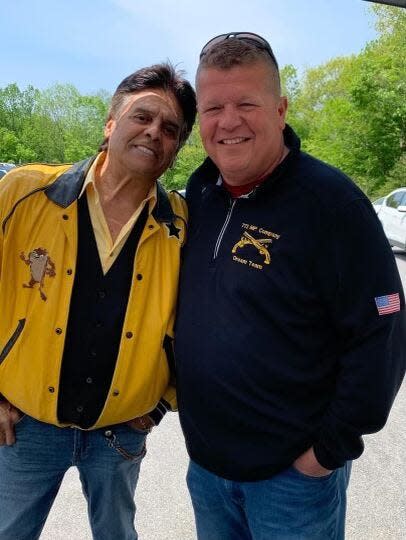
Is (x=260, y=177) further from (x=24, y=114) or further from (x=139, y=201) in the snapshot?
(x=24, y=114)

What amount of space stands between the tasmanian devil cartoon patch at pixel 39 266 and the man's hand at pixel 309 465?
3.57ft

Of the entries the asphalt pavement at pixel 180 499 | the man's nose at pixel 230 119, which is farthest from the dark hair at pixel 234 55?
the asphalt pavement at pixel 180 499

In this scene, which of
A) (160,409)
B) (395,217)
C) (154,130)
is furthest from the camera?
(395,217)

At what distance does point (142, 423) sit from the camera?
7.02 ft

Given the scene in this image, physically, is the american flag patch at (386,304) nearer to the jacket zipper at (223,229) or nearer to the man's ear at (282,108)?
the jacket zipper at (223,229)

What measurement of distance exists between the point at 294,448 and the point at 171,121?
137cm

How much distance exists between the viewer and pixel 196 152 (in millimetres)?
39719

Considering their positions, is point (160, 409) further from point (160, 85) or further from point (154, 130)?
point (160, 85)

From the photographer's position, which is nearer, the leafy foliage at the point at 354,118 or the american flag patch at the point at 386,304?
the american flag patch at the point at 386,304

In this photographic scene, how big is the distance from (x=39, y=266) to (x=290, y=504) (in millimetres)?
1248

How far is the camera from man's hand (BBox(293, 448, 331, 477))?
1.68 meters

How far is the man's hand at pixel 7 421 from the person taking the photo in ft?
6.46

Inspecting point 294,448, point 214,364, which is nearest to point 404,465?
point 294,448

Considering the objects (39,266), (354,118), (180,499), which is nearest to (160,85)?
(39,266)
